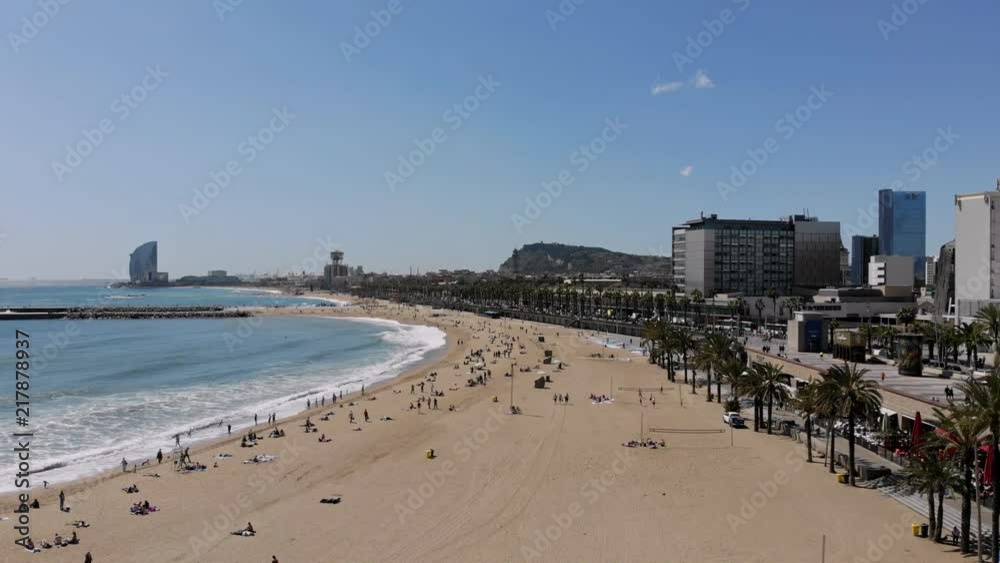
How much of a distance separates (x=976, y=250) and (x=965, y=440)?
61.8 metres

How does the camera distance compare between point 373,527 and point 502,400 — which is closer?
point 373,527

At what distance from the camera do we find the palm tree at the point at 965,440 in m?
18.2

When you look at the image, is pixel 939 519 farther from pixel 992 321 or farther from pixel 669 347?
pixel 669 347

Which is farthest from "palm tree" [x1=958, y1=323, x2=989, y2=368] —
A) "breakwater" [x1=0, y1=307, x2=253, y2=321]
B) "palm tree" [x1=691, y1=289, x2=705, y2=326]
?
"breakwater" [x1=0, y1=307, x2=253, y2=321]

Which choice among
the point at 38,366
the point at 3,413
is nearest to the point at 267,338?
the point at 38,366

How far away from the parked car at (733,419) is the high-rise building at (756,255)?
298 feet

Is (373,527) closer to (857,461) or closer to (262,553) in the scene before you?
(262,553)

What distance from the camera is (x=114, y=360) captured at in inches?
2830

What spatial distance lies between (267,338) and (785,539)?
89.4 meters

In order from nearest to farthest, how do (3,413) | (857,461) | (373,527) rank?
(373,527) → (857,461) → (3,413)

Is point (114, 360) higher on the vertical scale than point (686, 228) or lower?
lower

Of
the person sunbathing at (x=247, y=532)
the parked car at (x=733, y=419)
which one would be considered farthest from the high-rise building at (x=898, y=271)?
the person sunbathing at (x=247, y=532)

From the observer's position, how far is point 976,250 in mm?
68312

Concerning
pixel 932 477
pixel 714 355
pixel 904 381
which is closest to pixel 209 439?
pixel 714 355
